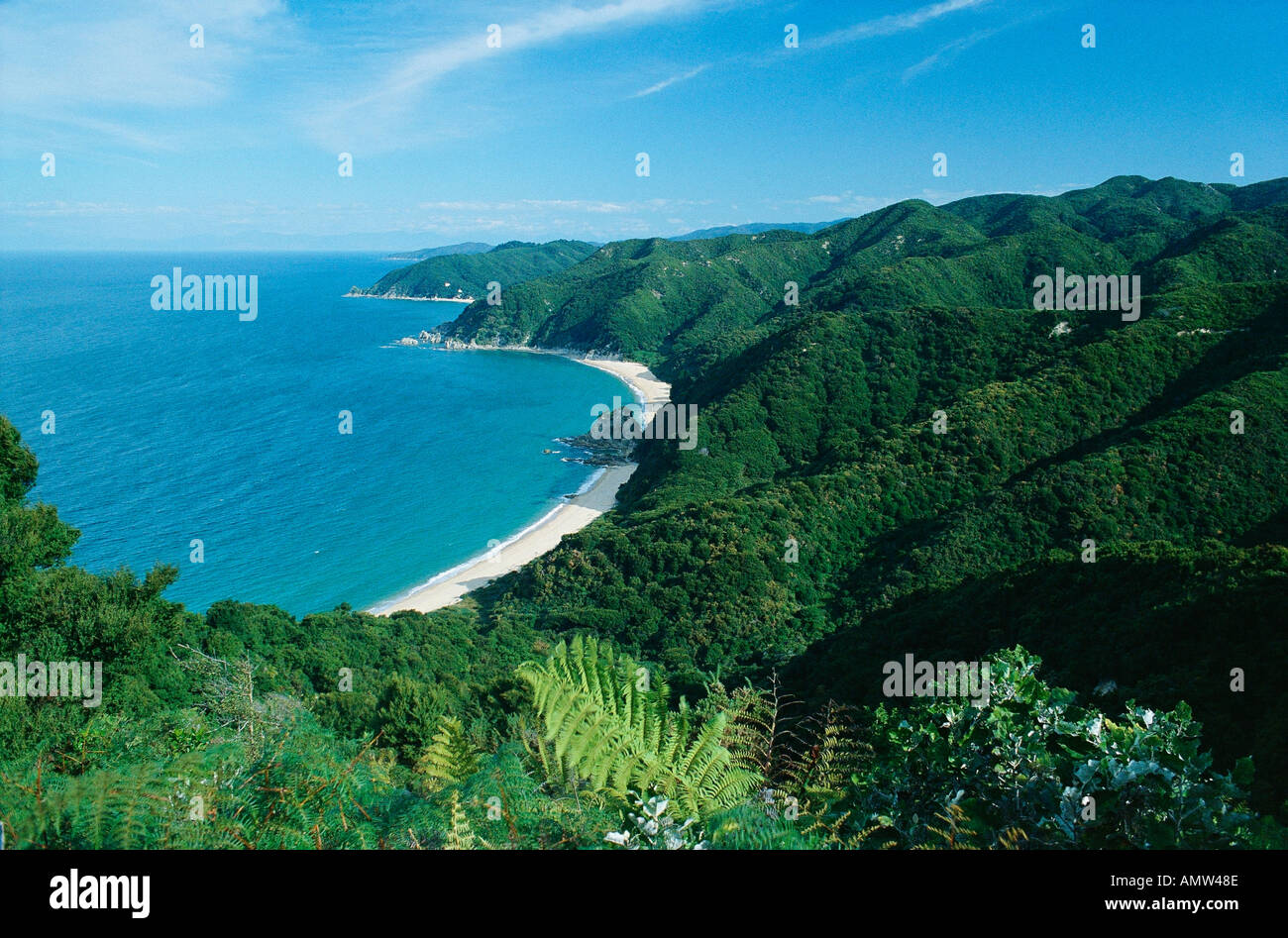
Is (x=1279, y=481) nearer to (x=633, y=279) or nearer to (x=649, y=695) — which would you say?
(x=649, y=695)

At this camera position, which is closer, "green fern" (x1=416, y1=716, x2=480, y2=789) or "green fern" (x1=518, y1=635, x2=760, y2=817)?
"green fern" (x1=518, y1=635, x2=760, y2=817)

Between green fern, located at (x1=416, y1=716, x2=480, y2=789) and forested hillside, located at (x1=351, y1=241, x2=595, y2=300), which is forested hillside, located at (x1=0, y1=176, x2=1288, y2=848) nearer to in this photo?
green fern, located at (x1=416, y1=716, x2=480, y2=789)

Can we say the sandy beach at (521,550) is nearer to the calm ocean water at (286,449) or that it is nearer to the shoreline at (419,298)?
the calm ocean water at (286,449)

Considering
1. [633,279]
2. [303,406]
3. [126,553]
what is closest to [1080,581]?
[126,553]

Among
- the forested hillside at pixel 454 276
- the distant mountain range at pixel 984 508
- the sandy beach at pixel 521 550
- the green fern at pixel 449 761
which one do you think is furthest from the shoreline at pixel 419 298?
the green fern at pixel 449 761

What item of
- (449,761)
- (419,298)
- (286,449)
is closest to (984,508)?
(449,761)

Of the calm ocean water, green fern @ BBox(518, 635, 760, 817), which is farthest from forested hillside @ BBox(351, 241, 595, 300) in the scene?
green fern @ BBox(518, 635, 760, 817)
